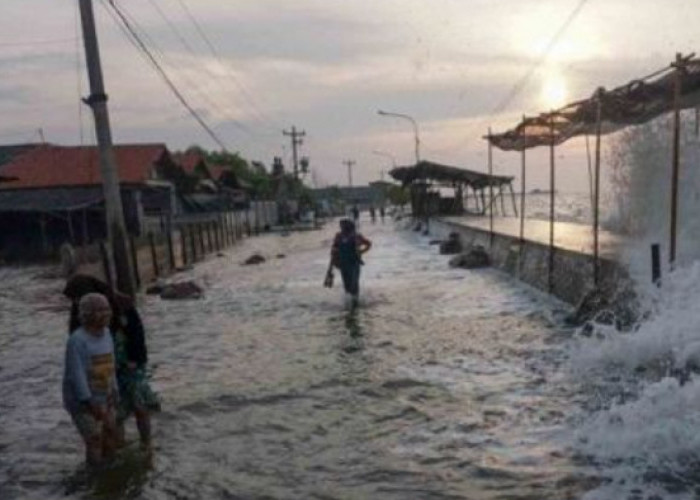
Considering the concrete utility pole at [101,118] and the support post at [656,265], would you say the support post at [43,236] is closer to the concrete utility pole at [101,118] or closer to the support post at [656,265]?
the concrete utility pole at [101,118]

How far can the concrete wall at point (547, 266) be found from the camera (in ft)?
47.9

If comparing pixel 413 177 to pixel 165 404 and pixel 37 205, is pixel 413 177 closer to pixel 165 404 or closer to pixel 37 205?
pixel 37 205

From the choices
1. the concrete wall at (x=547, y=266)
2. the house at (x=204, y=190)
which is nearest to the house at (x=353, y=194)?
the house at (x=204, y=190)

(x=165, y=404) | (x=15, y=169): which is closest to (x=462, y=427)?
(x=165, y=404)

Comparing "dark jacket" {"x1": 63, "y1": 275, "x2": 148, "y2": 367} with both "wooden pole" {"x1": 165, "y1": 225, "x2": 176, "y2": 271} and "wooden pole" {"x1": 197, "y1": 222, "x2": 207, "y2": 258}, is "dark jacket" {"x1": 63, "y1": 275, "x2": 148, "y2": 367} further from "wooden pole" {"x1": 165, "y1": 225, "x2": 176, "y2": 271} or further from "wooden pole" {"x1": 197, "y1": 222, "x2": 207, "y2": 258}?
"wooden pole" {"x1": 197, "y1": 222, "x2": 207, "y2": 258}

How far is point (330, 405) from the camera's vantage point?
9852 millimetres

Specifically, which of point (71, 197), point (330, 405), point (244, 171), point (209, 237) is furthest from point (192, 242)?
point (244, 171)

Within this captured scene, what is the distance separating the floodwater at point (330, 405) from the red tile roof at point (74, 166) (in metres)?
25.3

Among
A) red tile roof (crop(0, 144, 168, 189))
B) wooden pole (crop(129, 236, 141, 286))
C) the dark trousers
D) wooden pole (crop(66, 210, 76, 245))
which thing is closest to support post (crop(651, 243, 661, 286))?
the dark trousers

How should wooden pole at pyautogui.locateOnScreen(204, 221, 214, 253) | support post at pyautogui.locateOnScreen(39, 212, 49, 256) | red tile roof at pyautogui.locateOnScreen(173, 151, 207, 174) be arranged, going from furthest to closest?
red tile roof at pyautogui.locateOnScreen(173, 151, 207, 174) → wooden pole at pyautogui.locateOnScreen(204, 221, 214, 253) → support post at pyautogui.locateOnScreen(39, 212, 49, 256)

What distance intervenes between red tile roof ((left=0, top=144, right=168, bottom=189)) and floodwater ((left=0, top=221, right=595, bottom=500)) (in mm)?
25283

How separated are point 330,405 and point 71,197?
32491mm

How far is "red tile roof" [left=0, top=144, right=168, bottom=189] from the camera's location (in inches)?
1741

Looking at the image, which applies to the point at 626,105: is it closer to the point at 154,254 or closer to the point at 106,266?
the point at 106,266
